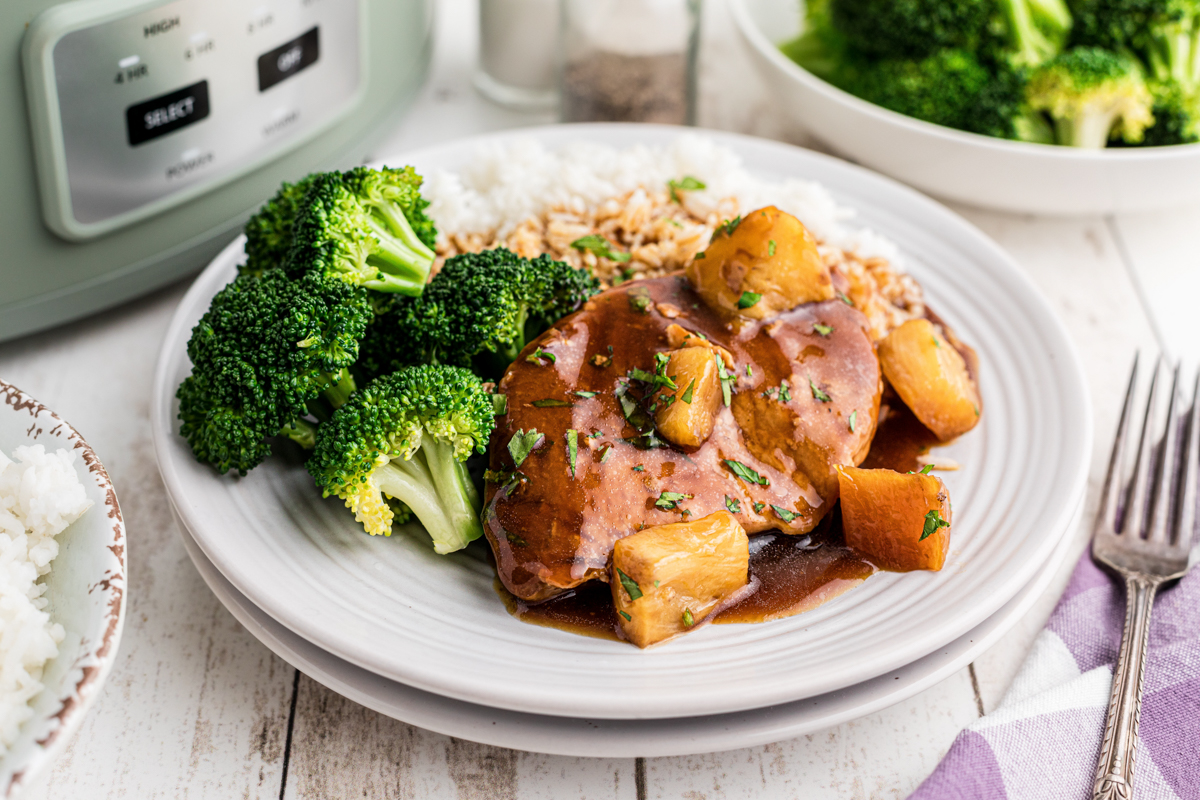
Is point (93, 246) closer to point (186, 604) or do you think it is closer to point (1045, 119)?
point (186, 604)

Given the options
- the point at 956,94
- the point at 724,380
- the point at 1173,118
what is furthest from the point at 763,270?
the point at 1173,118

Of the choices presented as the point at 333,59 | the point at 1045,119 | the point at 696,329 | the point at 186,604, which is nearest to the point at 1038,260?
the point at 1045,119

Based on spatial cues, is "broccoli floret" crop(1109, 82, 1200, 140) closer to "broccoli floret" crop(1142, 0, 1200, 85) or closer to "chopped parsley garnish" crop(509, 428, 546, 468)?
"broccoli floret" crop(1142, 0, 1200, 85)

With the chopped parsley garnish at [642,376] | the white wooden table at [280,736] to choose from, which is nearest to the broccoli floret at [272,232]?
the white wooden table at [280,736]

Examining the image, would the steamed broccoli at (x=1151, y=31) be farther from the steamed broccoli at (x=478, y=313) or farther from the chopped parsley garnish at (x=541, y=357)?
the chopped parsley garnish at (x=541, y=357)

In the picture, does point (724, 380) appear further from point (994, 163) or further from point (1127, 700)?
point (994, 163)

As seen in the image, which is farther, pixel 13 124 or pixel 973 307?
pixel 973 307
